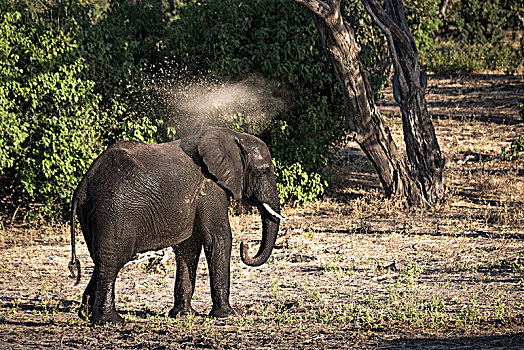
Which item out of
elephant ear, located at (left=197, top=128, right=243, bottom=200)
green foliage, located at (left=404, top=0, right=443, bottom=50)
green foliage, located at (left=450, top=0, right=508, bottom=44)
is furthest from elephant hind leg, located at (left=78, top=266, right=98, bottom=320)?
green foliage, located at (left=450, top=0, right=508, bottom=44)

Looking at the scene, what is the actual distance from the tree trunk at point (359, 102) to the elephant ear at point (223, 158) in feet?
19.5

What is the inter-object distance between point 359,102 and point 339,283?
18.0ft

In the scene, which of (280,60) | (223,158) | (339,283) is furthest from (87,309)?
(280,60)

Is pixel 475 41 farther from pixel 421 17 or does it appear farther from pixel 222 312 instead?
pixel 222 312

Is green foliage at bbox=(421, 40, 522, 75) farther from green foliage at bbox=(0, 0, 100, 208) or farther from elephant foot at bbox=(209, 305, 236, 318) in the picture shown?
elephant foot at bbox=(209, 305, 236, 318)

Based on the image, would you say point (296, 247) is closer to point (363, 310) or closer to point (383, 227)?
point (383, 227)

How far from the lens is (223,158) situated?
861cm

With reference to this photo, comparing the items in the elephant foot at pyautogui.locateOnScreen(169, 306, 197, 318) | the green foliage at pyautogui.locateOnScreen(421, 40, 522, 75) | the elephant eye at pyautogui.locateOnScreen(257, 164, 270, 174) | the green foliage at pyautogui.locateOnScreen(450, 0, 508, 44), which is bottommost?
the elephant foot at pyautogui.locateOnScreen(169, 306, 197, 318)

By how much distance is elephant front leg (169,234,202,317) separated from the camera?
891 cm

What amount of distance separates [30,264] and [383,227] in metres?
5.72

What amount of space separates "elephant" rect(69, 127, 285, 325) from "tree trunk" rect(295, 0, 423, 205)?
5974mm

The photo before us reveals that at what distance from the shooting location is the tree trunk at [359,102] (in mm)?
14502

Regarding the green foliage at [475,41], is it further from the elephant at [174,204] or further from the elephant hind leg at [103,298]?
the elephant hind leg at [103,298]

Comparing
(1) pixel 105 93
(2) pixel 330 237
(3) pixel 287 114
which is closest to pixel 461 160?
(3) pixel 287 114
